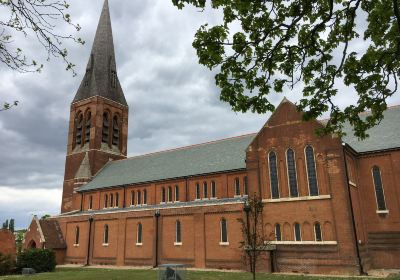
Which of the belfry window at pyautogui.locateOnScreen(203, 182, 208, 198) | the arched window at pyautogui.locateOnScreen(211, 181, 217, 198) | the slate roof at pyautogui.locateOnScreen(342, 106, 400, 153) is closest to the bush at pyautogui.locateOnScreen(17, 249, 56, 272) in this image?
the belfry window at pyautogui.locateOnScreen(203, 182, 208, 198)

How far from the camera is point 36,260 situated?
33.3 metres

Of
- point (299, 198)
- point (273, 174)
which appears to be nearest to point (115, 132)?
point (273, 174)

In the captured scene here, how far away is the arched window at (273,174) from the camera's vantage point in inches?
1055

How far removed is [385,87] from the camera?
10.5 metres

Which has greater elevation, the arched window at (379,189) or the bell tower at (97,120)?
the bell tower at (97,120)

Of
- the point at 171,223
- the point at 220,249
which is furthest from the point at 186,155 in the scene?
the point at 220,249

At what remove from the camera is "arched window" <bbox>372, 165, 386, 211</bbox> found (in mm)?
26203

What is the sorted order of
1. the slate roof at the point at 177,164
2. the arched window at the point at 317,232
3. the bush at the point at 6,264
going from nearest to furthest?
the arched window at the point at 317,232
the bush at the point at 6,264
the slate roof at the point at 177,164

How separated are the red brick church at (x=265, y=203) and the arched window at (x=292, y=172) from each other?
2.8 inches

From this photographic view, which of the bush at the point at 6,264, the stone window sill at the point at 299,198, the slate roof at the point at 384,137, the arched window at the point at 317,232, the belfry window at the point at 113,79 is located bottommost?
the bush at the point at 6,264

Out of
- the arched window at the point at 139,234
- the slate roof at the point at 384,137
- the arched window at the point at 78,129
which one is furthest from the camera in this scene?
the arched window at the point at 78,129

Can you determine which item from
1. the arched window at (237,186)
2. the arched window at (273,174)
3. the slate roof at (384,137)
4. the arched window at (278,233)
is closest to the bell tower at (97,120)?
the arched window at (237,186)

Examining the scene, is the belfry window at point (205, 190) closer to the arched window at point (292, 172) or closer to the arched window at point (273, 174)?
the arched window at point (273, 174)

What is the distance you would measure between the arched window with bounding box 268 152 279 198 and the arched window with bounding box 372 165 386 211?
7.41m
